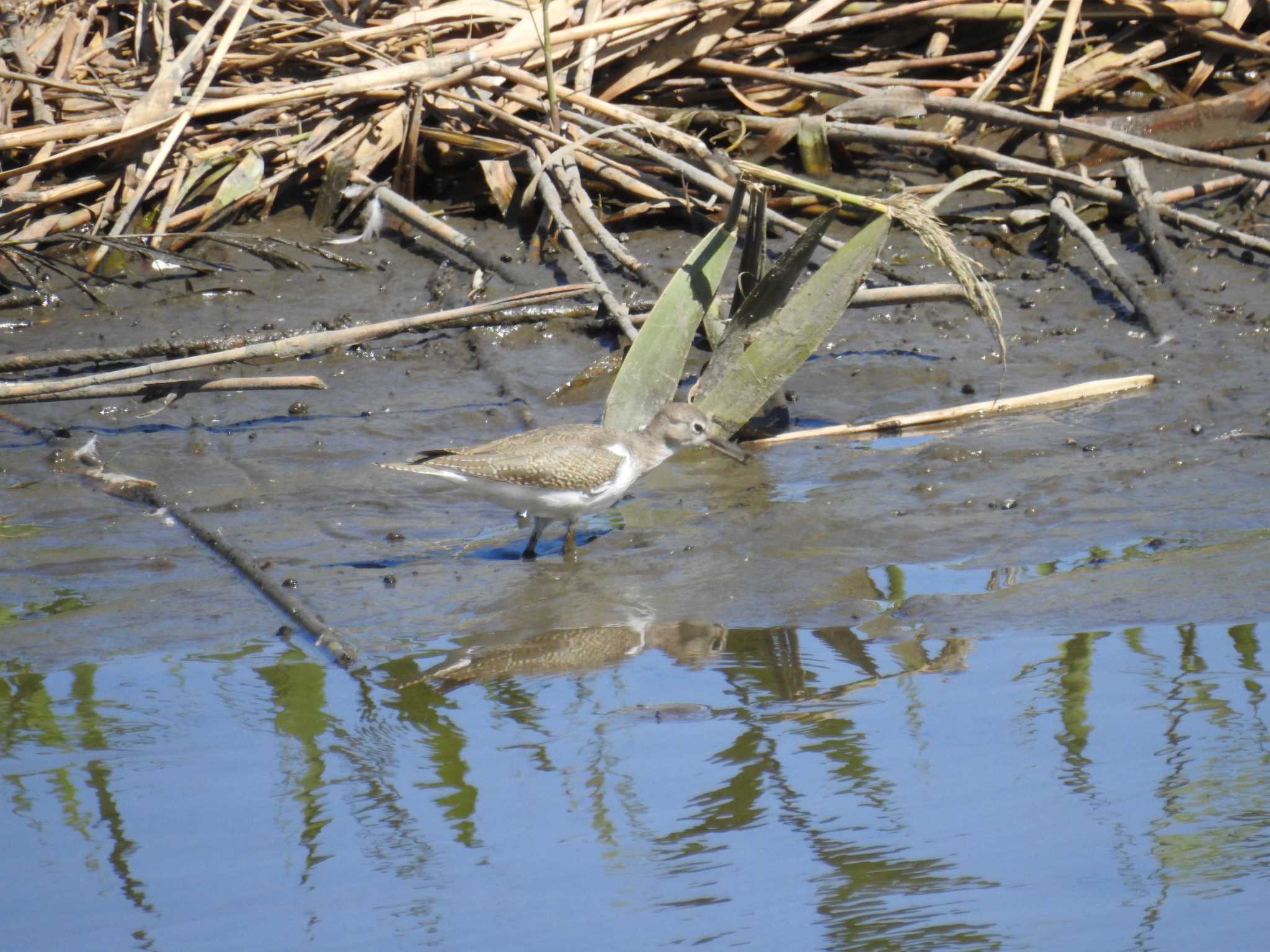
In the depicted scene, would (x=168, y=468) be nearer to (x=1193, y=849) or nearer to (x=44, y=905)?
(x=44, y=905)

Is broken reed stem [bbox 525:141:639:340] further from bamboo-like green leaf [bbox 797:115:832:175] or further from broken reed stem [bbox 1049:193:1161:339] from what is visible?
broken reed stem [bbox 1049:193:1161:339]

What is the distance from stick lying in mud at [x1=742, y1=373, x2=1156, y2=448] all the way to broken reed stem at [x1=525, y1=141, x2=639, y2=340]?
3.27 feet

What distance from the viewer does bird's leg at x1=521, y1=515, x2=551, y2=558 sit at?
→ 6.80m

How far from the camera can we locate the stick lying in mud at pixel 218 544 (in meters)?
5.50

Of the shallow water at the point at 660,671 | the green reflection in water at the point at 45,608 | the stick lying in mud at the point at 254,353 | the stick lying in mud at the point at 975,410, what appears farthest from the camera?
the stick lying in mud at the point at 975,410

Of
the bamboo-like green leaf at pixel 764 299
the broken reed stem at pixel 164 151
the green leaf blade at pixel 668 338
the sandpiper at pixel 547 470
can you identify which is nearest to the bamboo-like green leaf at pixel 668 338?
the green leaf blade at pixel 668 338

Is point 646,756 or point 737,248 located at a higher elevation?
point 737,248

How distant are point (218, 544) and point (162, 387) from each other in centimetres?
108

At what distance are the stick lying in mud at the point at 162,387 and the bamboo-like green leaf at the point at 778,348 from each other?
2.13 meters

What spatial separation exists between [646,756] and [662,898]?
0.85 meters

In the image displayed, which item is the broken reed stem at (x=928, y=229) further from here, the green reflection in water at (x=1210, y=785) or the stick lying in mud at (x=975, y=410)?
→ the green reflection in water at (x=1210, y=785)

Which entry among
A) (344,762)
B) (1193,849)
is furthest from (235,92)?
(1193,849)

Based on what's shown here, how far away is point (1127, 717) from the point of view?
4941mm

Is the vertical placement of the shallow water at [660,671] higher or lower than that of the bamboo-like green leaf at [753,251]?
lower
